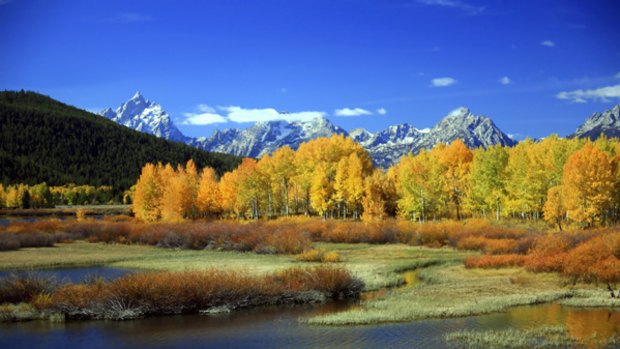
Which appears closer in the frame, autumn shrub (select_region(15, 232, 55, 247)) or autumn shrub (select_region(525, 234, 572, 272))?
autumn shrub (select_region(525, 234, 572, 272))

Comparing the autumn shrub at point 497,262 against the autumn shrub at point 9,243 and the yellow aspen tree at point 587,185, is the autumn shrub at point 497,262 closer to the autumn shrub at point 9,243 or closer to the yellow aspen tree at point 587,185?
the yellow aspen tree at point 587,185

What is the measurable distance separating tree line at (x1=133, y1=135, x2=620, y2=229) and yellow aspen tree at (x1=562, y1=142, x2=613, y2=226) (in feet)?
0.45

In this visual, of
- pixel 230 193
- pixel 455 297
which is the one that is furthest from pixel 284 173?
pixel 455 297

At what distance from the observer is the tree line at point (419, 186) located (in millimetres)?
79812

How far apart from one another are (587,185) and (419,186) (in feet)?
89.1

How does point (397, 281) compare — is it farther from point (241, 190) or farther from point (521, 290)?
point (241, 190)

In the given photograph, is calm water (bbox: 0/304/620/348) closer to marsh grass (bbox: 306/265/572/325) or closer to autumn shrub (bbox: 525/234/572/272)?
marsh grass (bbox: 306/265/572/325)

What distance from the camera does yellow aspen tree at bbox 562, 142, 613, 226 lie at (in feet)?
252

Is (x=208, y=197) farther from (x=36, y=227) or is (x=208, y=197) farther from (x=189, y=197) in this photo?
(x=36, y=227)

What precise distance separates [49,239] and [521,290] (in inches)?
2645

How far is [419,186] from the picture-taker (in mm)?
96062

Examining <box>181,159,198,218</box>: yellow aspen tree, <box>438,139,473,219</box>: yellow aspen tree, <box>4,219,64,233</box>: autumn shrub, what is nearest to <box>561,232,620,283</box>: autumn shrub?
<box>438,139,473,219</box>: yellow aspen tree

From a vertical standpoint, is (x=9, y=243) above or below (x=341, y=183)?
below

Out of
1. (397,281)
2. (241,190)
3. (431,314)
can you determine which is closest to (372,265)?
(397,281)
